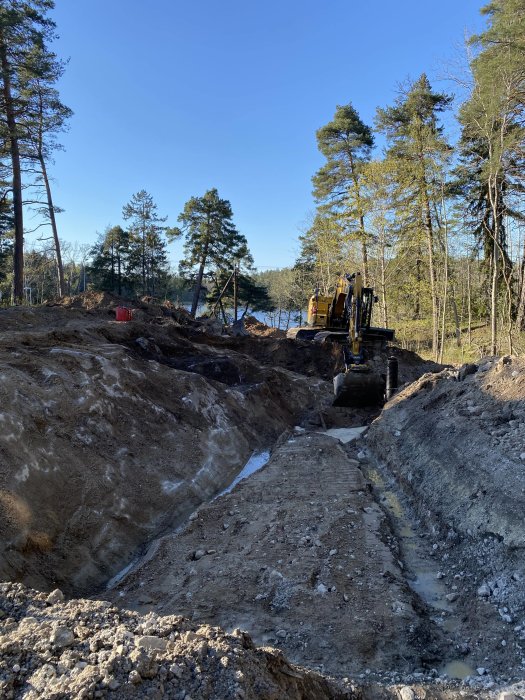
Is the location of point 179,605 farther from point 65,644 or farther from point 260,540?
point 65,644

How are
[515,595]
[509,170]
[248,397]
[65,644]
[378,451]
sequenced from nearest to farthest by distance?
[65,644], [515,595], [378,451], [248,397], [509,170]

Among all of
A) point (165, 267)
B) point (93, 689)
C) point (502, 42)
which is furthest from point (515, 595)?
point (165, 267)

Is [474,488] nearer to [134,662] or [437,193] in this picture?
[134,662]

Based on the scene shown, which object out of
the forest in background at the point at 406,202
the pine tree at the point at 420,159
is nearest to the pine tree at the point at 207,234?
the forest in background at the point at 406,202

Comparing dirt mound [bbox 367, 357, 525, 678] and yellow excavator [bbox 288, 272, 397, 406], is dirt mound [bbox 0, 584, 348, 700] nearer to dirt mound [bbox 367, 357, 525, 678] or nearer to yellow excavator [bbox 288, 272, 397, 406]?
dirt mound [bbox 367, 357, 525, 678]

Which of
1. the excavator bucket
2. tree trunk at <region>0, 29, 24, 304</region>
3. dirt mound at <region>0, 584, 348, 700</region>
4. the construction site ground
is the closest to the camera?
dirt mound at <region>0, 584, 348, 700</region>

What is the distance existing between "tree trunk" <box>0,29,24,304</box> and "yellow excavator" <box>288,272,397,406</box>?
11.3 m

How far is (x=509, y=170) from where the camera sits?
15445 millimetres

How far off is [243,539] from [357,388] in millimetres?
7215

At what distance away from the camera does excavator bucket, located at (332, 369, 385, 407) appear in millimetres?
12562

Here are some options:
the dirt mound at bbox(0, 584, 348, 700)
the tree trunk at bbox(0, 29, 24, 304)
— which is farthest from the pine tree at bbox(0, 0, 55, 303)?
the dirt mound at bbox(0, 584, 348, 700)

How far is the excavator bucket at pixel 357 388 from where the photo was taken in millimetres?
12562

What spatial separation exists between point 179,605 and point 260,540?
1538mm

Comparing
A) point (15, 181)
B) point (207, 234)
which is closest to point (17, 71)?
point (15, 181)
